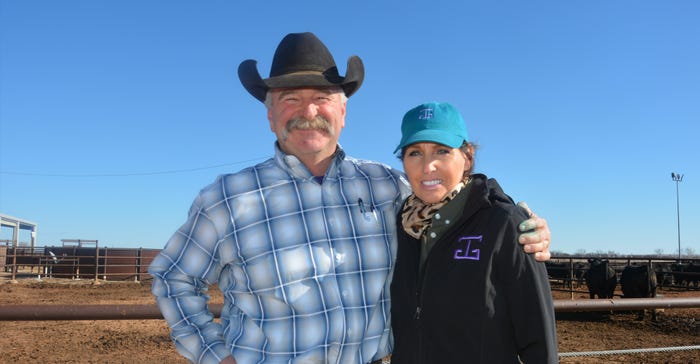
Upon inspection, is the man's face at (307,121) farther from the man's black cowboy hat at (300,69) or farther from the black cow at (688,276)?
the black cow at (688,276)

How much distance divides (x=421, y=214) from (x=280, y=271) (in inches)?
20.1

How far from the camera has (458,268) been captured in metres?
1.83

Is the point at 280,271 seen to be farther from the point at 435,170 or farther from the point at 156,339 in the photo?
the point at 156,339

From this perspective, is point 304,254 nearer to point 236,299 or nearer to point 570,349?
point 236,299

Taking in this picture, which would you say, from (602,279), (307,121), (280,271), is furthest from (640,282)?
(280,271)

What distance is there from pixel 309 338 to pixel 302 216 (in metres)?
0.41

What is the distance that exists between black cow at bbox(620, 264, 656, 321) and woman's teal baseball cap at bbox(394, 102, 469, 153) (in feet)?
48.2

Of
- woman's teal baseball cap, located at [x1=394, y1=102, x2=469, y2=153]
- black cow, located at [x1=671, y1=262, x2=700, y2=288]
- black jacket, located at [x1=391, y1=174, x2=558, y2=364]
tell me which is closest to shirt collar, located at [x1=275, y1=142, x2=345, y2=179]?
woman's teal baseball cap, located at [x1=394, y1=102, x2=469, y2=153]

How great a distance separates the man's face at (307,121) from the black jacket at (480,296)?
0.54 m

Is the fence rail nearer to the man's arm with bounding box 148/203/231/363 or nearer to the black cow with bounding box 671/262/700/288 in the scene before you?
the man's arm with bounding box 148/203/231/363

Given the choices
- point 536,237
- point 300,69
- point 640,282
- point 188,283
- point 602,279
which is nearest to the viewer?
point 536,237

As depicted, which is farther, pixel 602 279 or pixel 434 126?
pixel 602 279

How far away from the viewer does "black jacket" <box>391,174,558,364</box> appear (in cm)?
173

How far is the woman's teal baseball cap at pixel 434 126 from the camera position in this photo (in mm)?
1977
